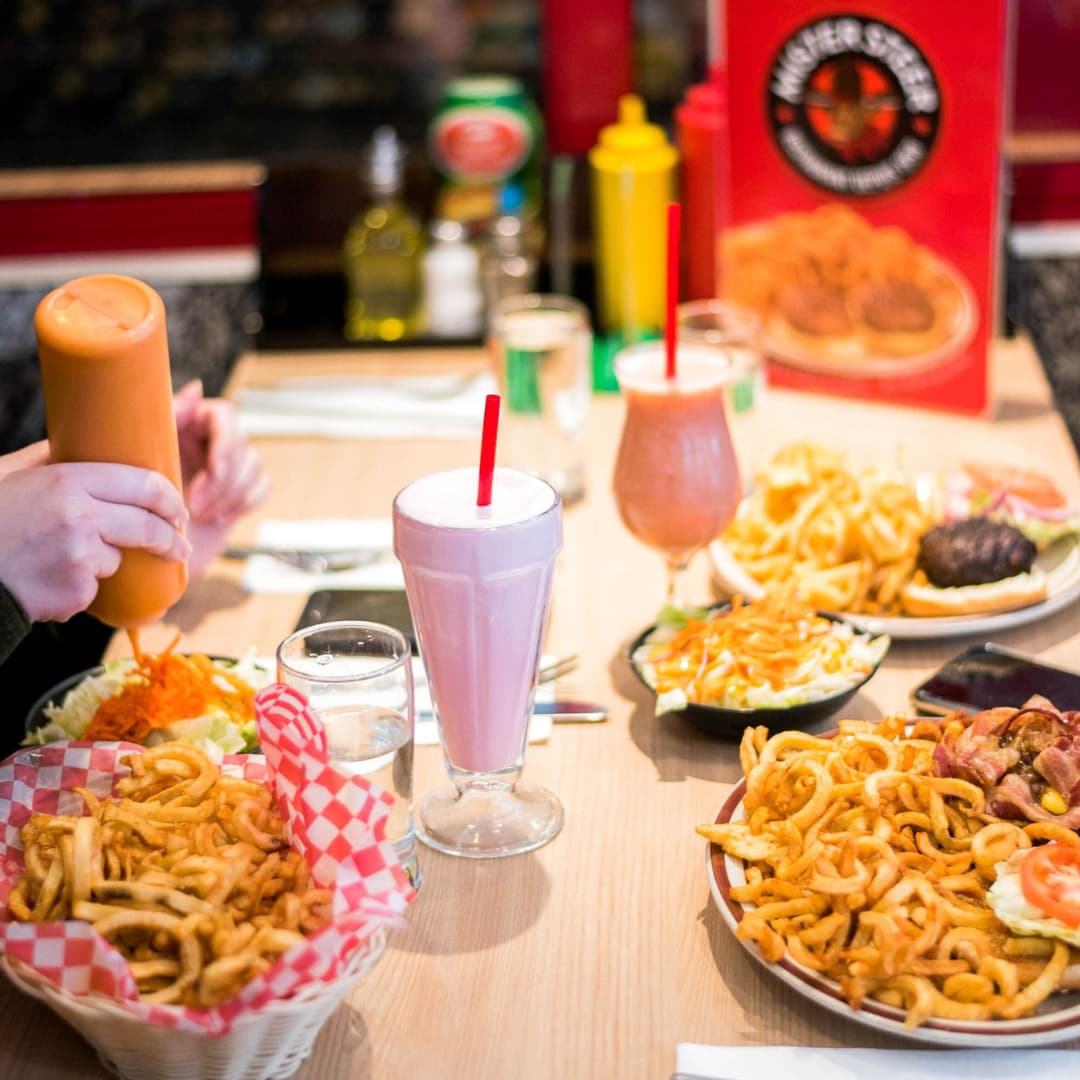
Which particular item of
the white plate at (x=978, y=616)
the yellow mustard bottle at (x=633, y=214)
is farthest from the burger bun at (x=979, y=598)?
the yellow mustard bottle at (x=633, y=214)

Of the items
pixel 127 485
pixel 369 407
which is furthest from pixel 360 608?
pixel 369 407

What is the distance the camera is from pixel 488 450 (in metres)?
1.21

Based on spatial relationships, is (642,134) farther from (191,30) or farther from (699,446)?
(191,30)

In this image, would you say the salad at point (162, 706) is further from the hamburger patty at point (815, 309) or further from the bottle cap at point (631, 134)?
the bottle cap at point (631, 134)

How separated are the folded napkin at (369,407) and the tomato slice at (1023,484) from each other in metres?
0.78

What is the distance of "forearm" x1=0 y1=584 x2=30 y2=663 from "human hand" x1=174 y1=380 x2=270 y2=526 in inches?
Answer: 21.7

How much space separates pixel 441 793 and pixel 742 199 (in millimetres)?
1400

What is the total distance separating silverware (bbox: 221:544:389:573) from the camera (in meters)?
→ 1.90

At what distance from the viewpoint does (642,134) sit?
272 cm

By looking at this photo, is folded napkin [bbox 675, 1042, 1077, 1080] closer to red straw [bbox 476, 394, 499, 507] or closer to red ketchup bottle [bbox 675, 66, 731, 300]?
red straw [bbox 476, 394, 499, 507]

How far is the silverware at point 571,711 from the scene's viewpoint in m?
1.55

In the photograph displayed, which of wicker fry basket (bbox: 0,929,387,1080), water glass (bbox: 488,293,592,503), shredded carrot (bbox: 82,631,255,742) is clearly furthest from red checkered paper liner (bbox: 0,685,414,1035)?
water glass (bbox: 488,293,592,503)

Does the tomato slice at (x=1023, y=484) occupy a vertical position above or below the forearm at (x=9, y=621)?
below

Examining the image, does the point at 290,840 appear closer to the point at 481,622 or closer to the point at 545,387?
the point at 481,622
